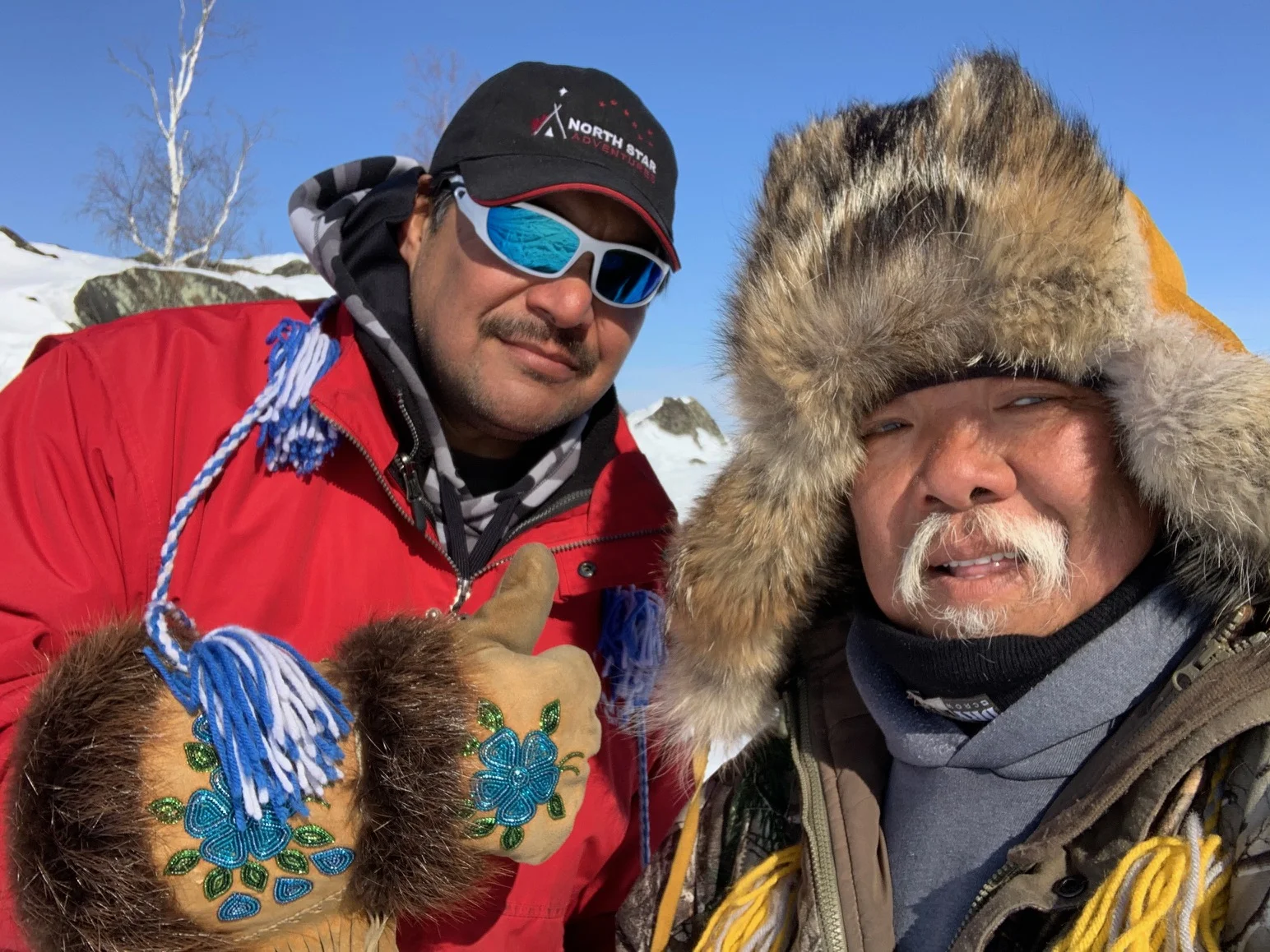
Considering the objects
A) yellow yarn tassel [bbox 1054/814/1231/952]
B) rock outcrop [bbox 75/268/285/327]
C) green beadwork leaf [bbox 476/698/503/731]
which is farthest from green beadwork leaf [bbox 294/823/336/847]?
rock outcrop [bbox 75/268/285/327]

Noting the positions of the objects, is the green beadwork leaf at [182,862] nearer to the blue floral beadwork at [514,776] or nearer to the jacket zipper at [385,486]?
the blue floral beadwork at [514,776]

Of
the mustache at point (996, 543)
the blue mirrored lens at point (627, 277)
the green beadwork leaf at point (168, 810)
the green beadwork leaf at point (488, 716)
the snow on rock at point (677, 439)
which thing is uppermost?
the snow on rock at point (677, 439)

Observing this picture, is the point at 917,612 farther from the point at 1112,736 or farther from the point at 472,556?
the point at 472,556

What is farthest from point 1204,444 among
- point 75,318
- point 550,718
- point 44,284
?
point 44,284

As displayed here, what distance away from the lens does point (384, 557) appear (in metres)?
1.69

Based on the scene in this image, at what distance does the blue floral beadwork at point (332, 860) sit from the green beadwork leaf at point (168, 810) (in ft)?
0.57

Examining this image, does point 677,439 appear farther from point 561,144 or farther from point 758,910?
point 758,910

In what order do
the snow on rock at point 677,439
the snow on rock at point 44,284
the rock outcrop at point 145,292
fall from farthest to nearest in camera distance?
1. the snow on rock at point 677,439
2. the rock outcrop at point 145,292
3. the snow on rock at point 44,284

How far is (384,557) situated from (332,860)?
2.23ft

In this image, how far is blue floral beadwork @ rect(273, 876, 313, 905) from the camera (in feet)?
3.59

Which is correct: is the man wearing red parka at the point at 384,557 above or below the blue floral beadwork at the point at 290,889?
above

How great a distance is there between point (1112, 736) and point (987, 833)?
24cm

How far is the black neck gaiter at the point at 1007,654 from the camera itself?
4.00ft

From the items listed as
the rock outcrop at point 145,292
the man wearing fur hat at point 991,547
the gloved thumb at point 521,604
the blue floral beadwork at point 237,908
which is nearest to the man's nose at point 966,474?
the man wearing fur hat at point 991,547
